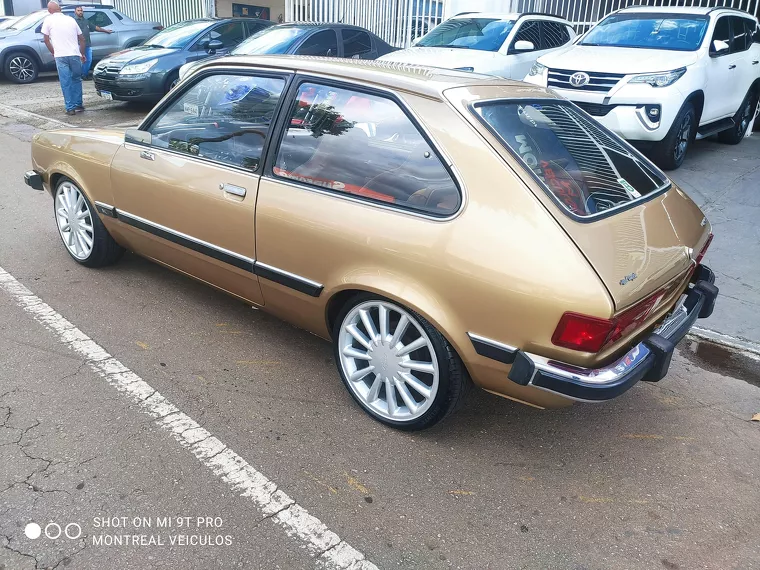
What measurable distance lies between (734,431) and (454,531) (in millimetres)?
1705

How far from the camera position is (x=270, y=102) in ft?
11.4

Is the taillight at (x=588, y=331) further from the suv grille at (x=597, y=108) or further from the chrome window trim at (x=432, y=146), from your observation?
the suv grille at (x=597, y=108)

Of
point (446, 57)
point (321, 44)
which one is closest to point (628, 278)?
point (446, 57)

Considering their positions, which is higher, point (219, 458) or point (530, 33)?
point (530, 33)

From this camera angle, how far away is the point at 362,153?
3.10m

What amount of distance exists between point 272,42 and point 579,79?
495 centimetres

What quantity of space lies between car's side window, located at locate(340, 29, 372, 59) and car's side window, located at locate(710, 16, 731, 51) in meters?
5.16

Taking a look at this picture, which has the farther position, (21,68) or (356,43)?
(21,68)

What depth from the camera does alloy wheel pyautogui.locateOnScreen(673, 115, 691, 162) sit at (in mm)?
7445

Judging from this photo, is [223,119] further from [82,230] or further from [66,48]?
[66,48]

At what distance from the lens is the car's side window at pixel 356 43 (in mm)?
10500

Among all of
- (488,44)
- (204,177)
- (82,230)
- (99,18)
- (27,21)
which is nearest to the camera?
(204,177)

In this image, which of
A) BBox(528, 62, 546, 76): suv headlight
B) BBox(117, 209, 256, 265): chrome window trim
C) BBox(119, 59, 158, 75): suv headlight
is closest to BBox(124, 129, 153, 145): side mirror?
BBox(117, 209, 256, 265): chrome window trim

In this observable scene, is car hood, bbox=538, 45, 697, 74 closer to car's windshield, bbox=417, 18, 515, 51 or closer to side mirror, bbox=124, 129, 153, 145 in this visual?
car's windshield, bbox=417, 18, 515, 51
